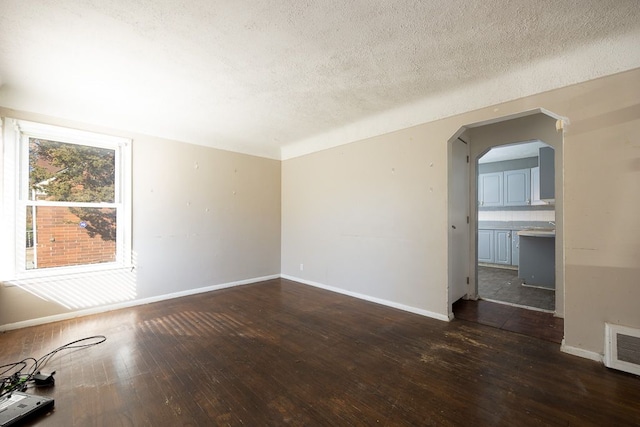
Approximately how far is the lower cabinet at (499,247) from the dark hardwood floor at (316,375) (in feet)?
14.1

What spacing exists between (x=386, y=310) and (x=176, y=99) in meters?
3.90

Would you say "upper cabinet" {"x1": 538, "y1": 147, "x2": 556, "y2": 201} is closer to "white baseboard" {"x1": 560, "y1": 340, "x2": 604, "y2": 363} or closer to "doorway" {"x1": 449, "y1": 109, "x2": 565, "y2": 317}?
"doorway" {"x1": 449, "y1": 109, "x2": 565, "y2": 317}

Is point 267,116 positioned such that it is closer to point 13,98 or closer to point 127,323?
point 13,98

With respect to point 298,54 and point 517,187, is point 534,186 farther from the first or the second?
point 298,54

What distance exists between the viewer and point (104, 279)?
3.62 meters

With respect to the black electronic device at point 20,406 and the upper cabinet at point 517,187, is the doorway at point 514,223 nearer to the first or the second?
the upper cabinet at point 517,187

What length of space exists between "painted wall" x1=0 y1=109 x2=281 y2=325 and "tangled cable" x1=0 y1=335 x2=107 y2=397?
109 cm

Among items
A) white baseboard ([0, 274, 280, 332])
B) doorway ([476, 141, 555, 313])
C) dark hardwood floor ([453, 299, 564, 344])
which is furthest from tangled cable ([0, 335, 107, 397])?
doorway ([476, 141, 555, 313])

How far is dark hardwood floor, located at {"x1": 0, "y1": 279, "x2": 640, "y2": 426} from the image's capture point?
168 centimetres

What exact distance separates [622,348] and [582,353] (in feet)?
0.95

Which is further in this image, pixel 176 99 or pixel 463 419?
pixel 176 99

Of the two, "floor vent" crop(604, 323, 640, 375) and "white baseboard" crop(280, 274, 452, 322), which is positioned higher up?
"floor vent" crop(604, 323, 640, 375)

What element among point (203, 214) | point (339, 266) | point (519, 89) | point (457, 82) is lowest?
point (339, 266)

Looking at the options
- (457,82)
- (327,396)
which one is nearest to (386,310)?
(327,396)
